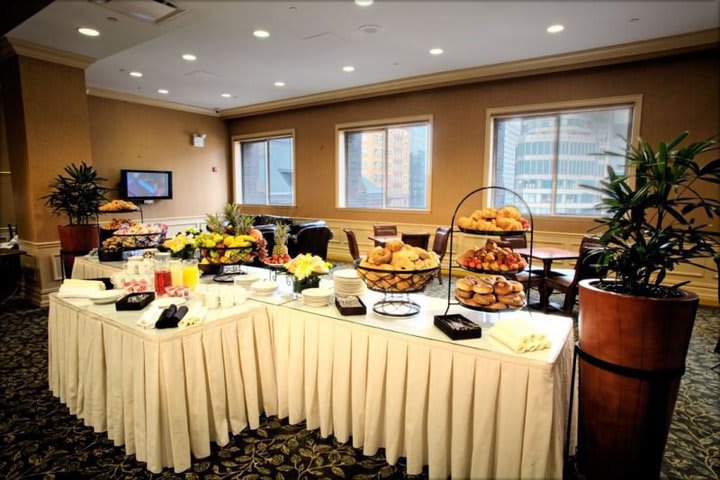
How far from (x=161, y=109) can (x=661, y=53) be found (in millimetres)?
8631

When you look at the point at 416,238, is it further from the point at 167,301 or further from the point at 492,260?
the point at 167,301

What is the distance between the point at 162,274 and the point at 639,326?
7.89 feet

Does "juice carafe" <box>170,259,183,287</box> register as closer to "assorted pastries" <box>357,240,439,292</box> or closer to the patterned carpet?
the patterned carpet

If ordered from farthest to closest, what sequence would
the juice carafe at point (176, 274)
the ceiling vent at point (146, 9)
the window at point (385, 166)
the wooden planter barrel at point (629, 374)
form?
the window at point (385, 166) → the ceiling vent at point (146, 9) → the juice carafe at point (176, 274) → the wooden planter barrel at point (629, 374)

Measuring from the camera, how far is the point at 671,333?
5.04 feet

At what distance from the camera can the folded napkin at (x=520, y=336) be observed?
1.59 metres

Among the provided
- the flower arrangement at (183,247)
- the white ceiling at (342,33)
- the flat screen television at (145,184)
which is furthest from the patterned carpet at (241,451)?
the flat screen television at (145,184)

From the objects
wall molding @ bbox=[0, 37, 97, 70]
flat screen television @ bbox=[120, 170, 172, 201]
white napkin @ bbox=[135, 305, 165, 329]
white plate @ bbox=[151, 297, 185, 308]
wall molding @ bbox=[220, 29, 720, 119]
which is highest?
wall molding @ bbox=[220, 29, 720, 119]

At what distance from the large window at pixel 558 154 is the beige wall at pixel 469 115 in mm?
248

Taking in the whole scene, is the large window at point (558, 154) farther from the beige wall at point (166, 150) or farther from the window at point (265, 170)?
the beige wall at point (166, 150)

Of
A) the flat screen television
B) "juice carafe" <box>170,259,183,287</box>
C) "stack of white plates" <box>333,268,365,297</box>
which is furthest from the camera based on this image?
the flat screen television

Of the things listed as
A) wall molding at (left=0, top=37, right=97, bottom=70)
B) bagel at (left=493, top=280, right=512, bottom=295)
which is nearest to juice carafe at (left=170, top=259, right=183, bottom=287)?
bagel at (left=493, top=280, right=512, bottom=295)

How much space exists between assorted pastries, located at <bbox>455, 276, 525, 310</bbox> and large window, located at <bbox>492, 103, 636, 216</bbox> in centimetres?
466

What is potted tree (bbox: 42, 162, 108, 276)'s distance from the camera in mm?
4707
